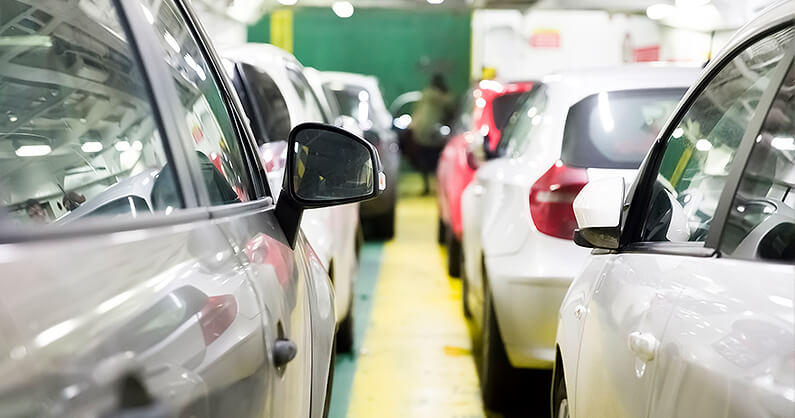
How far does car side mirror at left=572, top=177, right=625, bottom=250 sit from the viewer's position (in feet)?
7.47

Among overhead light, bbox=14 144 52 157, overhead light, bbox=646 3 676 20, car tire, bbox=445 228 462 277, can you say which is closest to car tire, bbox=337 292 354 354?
car tire, bbox=445 228 462 277

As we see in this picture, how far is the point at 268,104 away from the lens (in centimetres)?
416

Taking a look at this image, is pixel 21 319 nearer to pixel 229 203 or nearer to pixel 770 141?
pixel 229 203

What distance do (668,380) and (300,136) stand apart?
3.12 feet

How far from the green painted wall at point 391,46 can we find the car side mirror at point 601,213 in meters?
15.4

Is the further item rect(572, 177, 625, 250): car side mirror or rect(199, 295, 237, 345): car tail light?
rect(572, 177, 625, 250): car side mirror

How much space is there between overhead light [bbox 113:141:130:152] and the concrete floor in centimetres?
281

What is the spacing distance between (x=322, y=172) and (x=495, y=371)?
2.16 metres

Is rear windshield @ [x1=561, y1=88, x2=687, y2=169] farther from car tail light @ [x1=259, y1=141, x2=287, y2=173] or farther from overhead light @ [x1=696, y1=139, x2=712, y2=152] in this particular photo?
overhead light @ [x1=696, y1=139, x2=712, y2=152]

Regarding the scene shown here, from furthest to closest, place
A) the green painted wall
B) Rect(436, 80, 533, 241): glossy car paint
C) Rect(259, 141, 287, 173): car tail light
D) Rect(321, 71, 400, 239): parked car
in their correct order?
the green painted wall, Rect(321, 71, 400, 239): parked car, Rect(436, 80, 533, 241): glossy car paint, Rect(259, 141, 287, 173): car tail light

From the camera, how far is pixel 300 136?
2080 mm

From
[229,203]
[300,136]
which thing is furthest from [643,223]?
[229,203]

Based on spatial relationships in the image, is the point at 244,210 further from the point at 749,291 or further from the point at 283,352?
the point at 749,291

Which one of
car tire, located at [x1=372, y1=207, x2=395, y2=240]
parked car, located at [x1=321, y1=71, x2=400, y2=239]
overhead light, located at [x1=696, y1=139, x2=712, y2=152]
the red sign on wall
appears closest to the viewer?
overhead light, located at [x1=696, y1=139, x2=712, y2=152]
